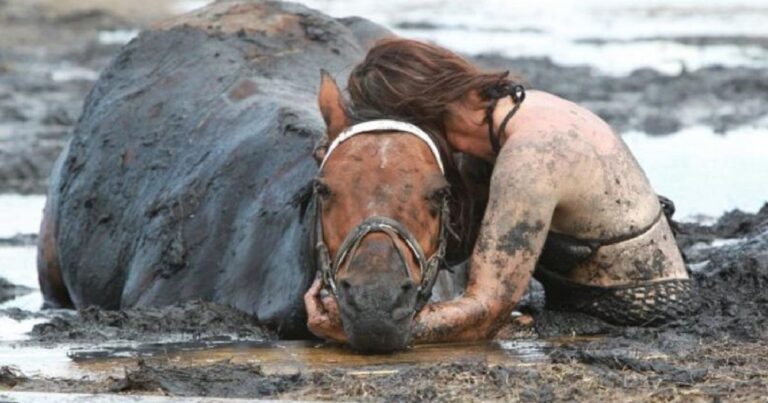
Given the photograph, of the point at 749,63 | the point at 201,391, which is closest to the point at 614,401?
the point at 201,391

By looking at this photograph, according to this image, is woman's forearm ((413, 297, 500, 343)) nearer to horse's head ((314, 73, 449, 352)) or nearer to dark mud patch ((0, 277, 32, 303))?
horse's head ((314, 73, 449, 352))

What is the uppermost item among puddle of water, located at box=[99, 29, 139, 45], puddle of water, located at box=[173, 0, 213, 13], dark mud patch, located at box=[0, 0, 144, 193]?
puddle of water, located at box=[173, 0, 213, 13]

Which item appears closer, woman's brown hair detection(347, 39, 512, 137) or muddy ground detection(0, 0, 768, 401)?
muddy ground detection(0, 0, 768, 401)

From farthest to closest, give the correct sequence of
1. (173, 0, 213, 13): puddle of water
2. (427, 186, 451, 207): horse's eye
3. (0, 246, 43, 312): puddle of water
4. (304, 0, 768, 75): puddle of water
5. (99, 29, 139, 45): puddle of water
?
(173, 0, 213, 13): puddle of water
(99, 29, 139, 45): puddle of water
(304, 0, 768, 75): puddle of water
(0, 246, 43, 312): puddle of water
(427, 186, 451, 207): horse's eye

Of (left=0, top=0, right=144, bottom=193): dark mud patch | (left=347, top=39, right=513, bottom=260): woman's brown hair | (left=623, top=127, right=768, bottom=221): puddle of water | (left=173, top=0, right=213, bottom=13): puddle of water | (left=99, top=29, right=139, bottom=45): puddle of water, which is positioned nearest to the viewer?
(left=347, top=39, right=513, bottom=260): woman's brown hair

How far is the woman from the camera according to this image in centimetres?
609

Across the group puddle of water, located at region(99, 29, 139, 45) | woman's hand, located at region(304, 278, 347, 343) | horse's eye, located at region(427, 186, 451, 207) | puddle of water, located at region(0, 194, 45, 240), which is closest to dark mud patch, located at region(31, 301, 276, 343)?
woman's hand, located at region(304, 278, 347, 343)

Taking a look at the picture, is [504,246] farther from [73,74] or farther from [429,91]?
[73,74]

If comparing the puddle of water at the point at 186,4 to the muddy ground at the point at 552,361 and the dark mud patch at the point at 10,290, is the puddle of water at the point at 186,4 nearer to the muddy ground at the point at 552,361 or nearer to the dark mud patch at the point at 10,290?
the muddy ground at the point at 552,361

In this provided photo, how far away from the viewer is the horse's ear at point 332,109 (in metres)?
6.25

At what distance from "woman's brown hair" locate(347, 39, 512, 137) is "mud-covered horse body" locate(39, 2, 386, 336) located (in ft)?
2.04

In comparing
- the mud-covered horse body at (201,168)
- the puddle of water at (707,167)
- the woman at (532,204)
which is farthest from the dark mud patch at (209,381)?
the puddle of water at (707,167)

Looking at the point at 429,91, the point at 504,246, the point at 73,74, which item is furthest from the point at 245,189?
the point at 73,74

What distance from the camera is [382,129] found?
6.07 meters
